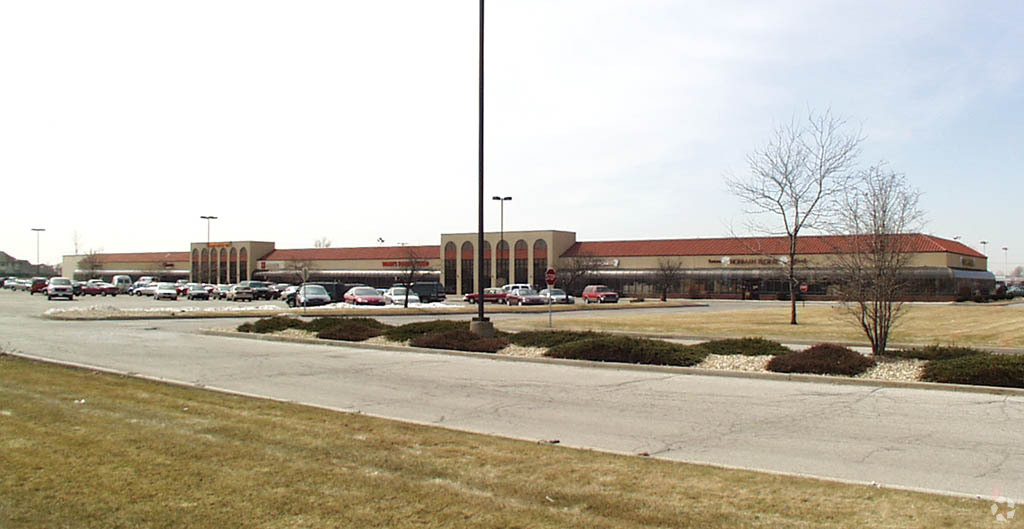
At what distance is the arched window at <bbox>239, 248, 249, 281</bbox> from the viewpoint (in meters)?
110

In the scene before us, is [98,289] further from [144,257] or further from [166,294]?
[144,257]

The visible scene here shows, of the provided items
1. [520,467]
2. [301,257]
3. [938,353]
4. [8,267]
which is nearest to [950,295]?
[938,353]

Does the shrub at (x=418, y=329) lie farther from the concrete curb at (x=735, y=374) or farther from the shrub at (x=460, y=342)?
the concrete curb at (x=735, y=374)

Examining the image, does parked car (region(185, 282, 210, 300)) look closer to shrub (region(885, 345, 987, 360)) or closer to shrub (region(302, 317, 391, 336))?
shrub (region(302, 317, 391, 336))

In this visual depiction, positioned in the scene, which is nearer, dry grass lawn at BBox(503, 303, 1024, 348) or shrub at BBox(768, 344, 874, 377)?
shrub at BBox(768, 344, 874, 377)

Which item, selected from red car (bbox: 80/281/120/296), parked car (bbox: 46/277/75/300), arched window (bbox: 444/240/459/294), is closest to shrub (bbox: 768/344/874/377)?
parked car (bbox: 46/277/75/300)

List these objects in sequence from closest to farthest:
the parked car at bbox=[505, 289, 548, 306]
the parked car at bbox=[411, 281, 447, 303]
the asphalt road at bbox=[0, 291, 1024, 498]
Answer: the asphalt road at bbox=[0, 291, 1024, 498], the parked car at bbox=[505, 289, 548, 306], the parked car at bbox=[411, 281, 447, 303]

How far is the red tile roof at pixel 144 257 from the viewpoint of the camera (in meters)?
126

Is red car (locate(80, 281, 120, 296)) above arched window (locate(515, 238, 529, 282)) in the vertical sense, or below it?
below

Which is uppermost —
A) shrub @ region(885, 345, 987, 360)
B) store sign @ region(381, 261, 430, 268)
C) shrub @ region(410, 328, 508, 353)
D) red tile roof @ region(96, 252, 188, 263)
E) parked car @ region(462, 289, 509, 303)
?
red tile roof @ region(96, 252, 188, 263)

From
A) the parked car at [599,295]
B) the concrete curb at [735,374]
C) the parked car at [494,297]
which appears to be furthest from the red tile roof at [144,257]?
the concrete curb at [735,374]

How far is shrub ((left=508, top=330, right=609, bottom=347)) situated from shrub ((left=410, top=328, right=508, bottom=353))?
1.48 feet

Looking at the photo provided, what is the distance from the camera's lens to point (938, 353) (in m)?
14.4

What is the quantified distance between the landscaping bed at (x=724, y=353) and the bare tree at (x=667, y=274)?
57.7 m
